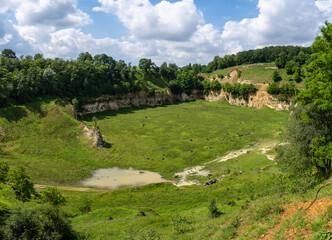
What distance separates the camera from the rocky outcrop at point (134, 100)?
129500mm

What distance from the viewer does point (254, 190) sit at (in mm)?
41469

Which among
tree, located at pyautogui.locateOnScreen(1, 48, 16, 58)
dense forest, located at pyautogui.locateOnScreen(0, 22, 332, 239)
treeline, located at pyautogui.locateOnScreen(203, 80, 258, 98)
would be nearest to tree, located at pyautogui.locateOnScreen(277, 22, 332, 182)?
dense forest, located at pyautogui.locateOnScreen(0, 22, 332, 239)

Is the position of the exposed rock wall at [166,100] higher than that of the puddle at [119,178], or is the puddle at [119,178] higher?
the exposed rock wall at [166,100]

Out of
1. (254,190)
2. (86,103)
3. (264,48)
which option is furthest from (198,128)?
(264,48)

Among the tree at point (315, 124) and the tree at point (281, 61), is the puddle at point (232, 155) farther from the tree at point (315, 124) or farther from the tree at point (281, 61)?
the tree at point (281, 61)

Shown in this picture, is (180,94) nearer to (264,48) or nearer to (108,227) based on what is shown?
(264,48)

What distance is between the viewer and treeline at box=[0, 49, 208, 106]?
92.5m

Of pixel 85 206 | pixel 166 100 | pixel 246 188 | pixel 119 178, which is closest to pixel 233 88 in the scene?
pixel 166 100

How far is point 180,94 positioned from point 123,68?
163 feet

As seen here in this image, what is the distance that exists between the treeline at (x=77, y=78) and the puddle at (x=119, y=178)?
54.5 meters

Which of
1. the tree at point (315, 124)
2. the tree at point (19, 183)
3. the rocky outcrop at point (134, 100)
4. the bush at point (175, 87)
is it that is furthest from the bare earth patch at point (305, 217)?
the bush at point (175, 87)

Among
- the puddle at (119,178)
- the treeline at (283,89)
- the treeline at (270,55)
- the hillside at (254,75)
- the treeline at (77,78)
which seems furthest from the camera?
the treeline at (270,55)

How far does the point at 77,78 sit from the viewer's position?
127 metres

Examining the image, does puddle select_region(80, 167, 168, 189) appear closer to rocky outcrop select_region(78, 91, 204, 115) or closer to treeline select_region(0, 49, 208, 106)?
treeline select_region(0, 49, 208, 106)
